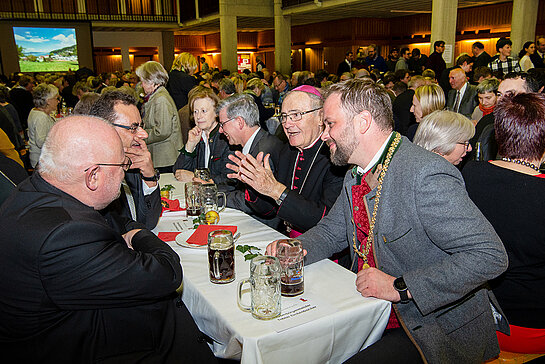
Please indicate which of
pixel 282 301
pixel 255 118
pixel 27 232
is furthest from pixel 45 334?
pixel 255 118

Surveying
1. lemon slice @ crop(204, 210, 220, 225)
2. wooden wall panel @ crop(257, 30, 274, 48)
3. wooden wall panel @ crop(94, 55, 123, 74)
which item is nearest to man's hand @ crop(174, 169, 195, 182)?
lemon slice @ crop(204, 210, 220, 225)

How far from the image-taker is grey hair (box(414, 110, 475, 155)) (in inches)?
101

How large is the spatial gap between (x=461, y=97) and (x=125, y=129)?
5259mm

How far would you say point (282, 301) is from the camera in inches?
59.7

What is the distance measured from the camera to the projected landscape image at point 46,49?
18.8 m

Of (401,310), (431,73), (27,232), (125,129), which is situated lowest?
(401,310)

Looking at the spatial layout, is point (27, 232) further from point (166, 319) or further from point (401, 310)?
point (401, 310)

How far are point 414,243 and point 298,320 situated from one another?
0.56 metres

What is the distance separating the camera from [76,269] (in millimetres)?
1240

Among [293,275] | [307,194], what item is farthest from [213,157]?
[293,275]

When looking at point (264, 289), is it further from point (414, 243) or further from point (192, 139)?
Answer: point (192, 139)

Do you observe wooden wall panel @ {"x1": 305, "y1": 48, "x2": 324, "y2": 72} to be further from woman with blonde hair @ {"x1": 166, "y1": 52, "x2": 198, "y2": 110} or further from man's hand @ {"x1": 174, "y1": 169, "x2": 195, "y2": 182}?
man's hand @ {"x1": 174, "y1": 169, "x2": 195, "y2": 182}

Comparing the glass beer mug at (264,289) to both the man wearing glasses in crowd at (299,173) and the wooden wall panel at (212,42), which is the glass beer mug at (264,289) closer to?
the man wearing glasses in crowd at (299,173)

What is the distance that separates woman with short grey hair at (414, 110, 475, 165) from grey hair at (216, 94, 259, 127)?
1.24m
